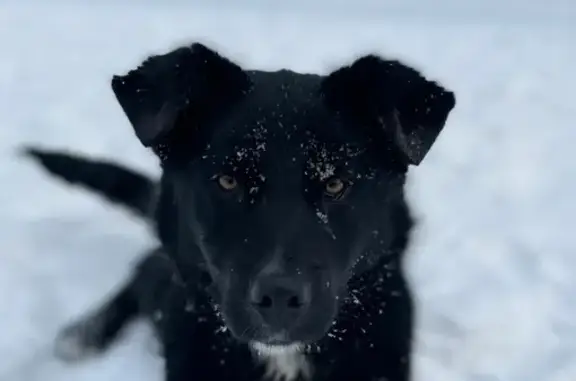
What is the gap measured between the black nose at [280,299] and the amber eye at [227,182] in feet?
1.18

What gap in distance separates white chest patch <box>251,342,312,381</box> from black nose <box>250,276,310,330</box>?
46cm

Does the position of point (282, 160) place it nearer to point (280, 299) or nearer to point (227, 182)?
point (227, 182)

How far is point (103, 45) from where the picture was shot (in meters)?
7.02

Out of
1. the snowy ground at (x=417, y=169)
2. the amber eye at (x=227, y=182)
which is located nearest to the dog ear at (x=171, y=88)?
the amber eye at (x=227, y=182)

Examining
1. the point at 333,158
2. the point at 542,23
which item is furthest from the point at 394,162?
the point at 542,23

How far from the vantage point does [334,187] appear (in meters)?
2.66

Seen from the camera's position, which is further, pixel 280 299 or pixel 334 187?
pixel 334 187

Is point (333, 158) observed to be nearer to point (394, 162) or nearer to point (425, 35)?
point (394, 162)

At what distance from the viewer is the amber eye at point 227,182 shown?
2666 mm

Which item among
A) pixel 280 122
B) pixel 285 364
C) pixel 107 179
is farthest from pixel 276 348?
pixel 107 179

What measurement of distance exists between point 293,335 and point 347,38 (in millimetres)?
5002

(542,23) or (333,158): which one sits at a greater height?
(542,23)

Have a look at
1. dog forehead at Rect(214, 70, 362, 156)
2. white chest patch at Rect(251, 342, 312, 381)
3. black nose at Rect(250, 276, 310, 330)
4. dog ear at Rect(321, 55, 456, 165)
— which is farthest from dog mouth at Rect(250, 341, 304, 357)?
dog ear at Rect(321, 55, 456, 165)

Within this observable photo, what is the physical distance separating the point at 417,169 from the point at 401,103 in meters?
2.26
